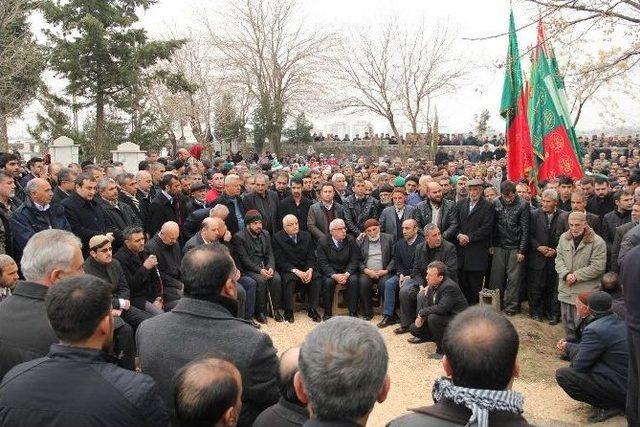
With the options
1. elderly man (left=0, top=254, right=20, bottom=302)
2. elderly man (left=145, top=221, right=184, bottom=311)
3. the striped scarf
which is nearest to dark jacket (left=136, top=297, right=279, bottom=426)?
the striped scarf

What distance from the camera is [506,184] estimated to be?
8.52 meters

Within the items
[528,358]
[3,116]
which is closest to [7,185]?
[528,358]

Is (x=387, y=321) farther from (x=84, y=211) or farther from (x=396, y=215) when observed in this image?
→ (x=84, y=211)

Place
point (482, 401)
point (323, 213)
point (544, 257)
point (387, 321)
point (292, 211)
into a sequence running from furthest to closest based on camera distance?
point (292, 211)
point (323, 213)
point (387, 321)
point (544, 257)
point (482, 401)

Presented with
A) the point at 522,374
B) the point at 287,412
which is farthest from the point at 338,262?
the point at 287,412

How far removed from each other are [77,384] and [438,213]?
7.23m

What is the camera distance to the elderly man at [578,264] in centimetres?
727

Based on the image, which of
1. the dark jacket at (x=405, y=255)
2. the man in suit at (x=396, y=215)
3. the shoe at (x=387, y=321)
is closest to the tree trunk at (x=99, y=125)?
the man in suit at (x=396, y=215)

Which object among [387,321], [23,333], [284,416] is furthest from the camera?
[387,321]

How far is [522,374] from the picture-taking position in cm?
659

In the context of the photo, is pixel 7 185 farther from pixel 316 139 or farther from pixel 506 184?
pixel 316 139

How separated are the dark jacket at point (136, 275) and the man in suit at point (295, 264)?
7.93ft

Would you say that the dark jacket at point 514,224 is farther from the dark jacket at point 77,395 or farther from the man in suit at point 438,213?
the dark jacket at point 77,395

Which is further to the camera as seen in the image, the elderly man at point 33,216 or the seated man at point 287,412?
the elderly man at point 33,216
